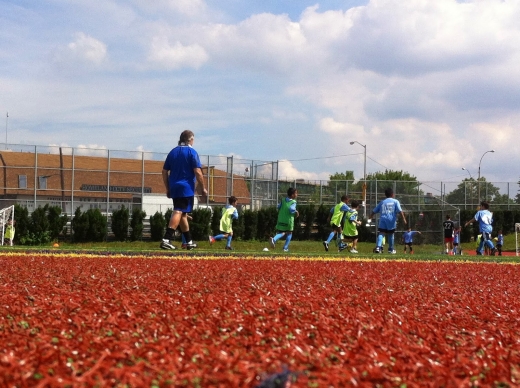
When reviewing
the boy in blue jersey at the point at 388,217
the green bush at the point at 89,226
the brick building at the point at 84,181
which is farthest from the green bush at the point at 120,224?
the boy in blue jersey at the point at 388,217

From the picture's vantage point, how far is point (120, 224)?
1383 inches

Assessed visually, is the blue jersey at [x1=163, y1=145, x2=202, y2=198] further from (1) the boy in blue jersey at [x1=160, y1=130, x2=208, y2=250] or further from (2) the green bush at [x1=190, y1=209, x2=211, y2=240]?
(2) the green bush at [x1=190, y1=209, x2=211, y2=240]

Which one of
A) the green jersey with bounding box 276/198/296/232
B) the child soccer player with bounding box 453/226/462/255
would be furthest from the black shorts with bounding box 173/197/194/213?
the child soccer player with bounding box 453/226/462/255

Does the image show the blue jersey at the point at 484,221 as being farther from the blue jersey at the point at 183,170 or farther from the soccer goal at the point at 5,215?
the soccer goal at the point at 5,215

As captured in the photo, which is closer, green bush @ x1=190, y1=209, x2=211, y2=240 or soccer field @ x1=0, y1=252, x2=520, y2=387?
soccer field @ x1=0, y1=252, x2=520, y2=387

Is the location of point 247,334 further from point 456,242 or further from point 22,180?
point 22,180

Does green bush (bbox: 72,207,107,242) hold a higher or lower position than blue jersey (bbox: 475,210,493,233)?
lower

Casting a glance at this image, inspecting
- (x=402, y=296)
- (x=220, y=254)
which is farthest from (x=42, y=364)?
(x=220, y=254)

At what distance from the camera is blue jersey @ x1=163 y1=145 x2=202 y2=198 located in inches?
546

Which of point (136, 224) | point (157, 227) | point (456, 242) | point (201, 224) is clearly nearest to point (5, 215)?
point (136, 224)

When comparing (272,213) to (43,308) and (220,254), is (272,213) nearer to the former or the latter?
(220,254)

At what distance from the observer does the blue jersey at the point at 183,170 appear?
13.9m

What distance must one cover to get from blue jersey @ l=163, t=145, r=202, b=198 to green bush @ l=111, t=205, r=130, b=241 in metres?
21.6

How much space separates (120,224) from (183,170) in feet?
71.7
